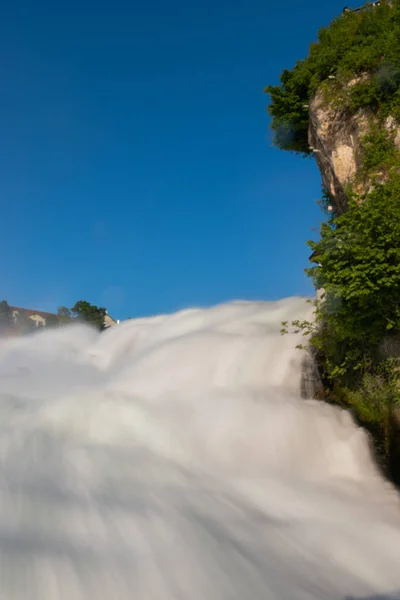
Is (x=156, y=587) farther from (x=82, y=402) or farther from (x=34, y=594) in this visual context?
(x=82, y=402)

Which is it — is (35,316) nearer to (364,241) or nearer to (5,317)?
(5,317)

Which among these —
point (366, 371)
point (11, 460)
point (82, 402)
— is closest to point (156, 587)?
point (11, 460)

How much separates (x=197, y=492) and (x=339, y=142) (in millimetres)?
11516

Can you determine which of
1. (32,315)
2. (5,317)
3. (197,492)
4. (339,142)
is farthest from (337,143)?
(32,315)

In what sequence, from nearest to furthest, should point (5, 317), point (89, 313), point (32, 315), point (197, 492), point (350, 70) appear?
1. point (197, 492)
2. point (350, 70)
3. point (89, 313)
4. point (5, 317)
5. point (32, 315)

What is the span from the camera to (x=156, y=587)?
152 inches

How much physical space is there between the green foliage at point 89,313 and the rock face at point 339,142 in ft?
128

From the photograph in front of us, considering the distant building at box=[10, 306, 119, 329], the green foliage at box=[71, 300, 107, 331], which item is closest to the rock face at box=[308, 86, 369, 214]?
the green foliage at box=[71, 300, 107, 331]

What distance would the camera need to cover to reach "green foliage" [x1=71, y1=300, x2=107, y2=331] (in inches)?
1919

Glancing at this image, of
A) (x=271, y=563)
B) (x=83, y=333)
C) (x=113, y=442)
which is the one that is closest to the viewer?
(x=271, y=563)

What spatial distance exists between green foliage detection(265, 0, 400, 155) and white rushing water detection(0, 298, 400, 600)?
8.03 meters

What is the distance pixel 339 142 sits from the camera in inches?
508

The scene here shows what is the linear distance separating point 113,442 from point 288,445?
3247 millimetres

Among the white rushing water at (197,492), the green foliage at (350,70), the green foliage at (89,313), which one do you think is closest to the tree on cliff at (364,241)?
the green foliage at (350,70)
